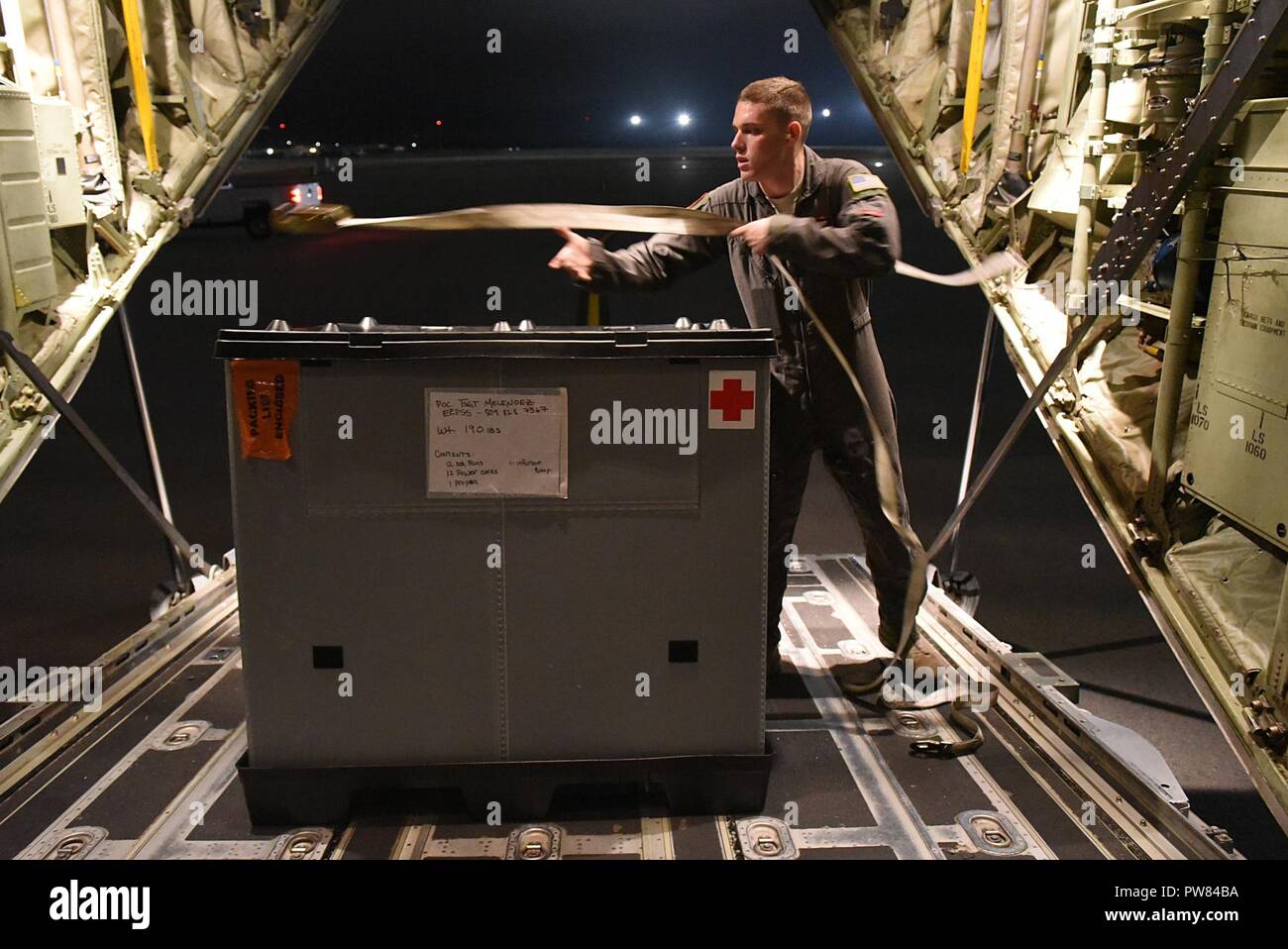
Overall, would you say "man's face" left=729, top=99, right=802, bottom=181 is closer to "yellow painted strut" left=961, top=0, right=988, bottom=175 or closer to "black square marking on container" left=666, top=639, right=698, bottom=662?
"black square marking on container" left=666, top=639, right=698, bottom=662

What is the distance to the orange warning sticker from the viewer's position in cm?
255

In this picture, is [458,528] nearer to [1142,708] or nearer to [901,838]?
[901,838]

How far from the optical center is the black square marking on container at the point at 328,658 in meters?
2.69

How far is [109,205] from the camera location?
4473 millimetres

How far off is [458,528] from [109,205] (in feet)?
9.33

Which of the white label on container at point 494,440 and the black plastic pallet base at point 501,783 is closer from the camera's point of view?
the white label on container at point 494,440

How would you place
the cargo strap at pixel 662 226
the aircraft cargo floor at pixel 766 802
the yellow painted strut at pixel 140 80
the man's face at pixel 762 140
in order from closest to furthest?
the aircraft cargo floor at pixel 766 802, the cargo strap at pixel 662 226, the man's face at pixel 762 140, the yellow painted strut at pixel 140 80

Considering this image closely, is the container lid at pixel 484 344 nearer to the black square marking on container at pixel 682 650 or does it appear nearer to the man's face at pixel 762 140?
the black square marking on container at pixel 682 650

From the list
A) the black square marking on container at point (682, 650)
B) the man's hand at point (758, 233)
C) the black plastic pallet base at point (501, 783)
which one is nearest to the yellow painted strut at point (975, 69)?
the man's hand at point (758, 233)

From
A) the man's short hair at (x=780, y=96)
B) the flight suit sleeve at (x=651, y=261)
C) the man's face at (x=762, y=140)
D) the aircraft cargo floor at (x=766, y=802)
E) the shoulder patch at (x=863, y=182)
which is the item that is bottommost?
the aircraft cargo floor at (x=766, y=802)

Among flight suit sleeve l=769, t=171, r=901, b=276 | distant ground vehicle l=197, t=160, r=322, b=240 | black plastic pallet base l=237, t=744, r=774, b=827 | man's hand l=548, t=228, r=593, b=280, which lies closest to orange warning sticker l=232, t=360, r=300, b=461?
black plastic pallet base l=237, t=744, r=774, b=827

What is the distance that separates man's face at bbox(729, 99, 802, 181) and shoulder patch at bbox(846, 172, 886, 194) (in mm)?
197

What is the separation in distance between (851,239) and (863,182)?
23 cm

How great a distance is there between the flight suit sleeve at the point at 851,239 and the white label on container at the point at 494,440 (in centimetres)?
96
